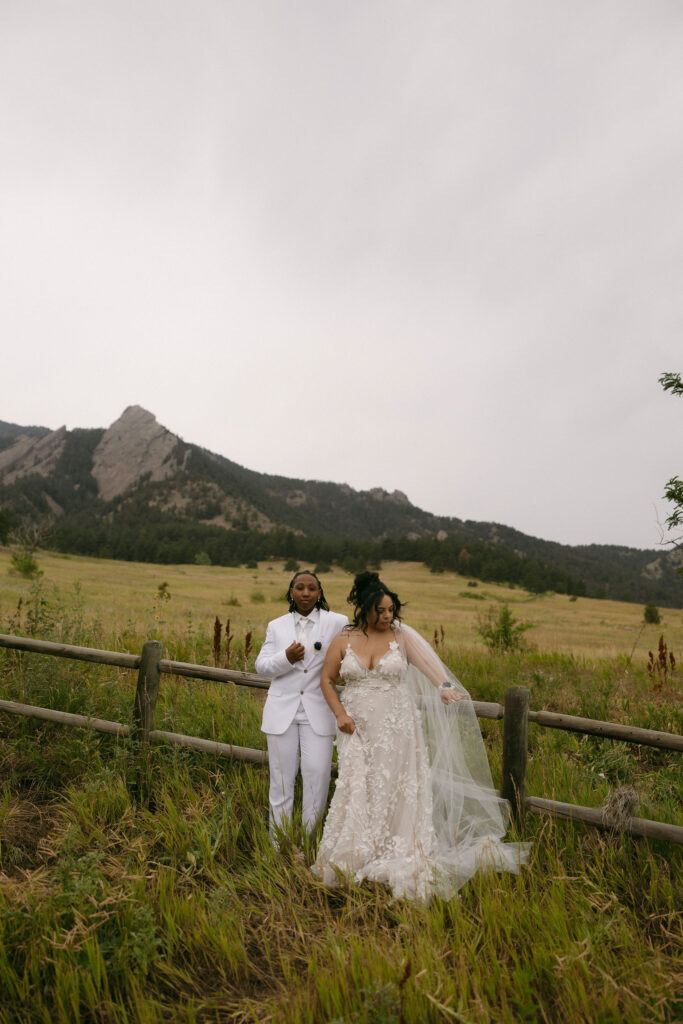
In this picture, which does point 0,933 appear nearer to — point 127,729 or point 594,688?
point 127,729

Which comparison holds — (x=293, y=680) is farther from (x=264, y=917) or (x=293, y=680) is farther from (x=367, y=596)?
(x=264, y=917)

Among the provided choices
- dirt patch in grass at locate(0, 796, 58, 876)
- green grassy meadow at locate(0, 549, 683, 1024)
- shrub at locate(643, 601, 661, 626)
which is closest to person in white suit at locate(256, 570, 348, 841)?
green grassy meadow at locate(0, 549, 683, 1024)

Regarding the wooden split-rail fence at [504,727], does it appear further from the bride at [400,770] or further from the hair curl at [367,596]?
the hair curl at [367,596]

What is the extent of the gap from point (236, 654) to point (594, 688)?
5249 mm

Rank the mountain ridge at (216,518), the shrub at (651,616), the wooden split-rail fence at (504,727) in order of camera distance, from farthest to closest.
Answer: the mountain ridge at (216,518) → the shrub at (651,616) → the wooden split-rail fence at (504,727)

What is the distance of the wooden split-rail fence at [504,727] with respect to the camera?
3.85 metres

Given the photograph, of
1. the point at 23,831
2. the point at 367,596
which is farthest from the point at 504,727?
the point at 23,831

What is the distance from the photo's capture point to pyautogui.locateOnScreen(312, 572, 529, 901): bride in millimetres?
3656

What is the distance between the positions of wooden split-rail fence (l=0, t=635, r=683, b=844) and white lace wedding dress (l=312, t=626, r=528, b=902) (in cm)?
21

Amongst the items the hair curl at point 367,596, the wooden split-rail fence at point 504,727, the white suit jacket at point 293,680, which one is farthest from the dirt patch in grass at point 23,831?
the hair curl at point 367,596

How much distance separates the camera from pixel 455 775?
162 inches

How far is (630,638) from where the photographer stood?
104ft

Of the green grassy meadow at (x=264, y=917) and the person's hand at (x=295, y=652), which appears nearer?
the green grassy meadow at (x=264, y=917)

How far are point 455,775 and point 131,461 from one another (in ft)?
630
